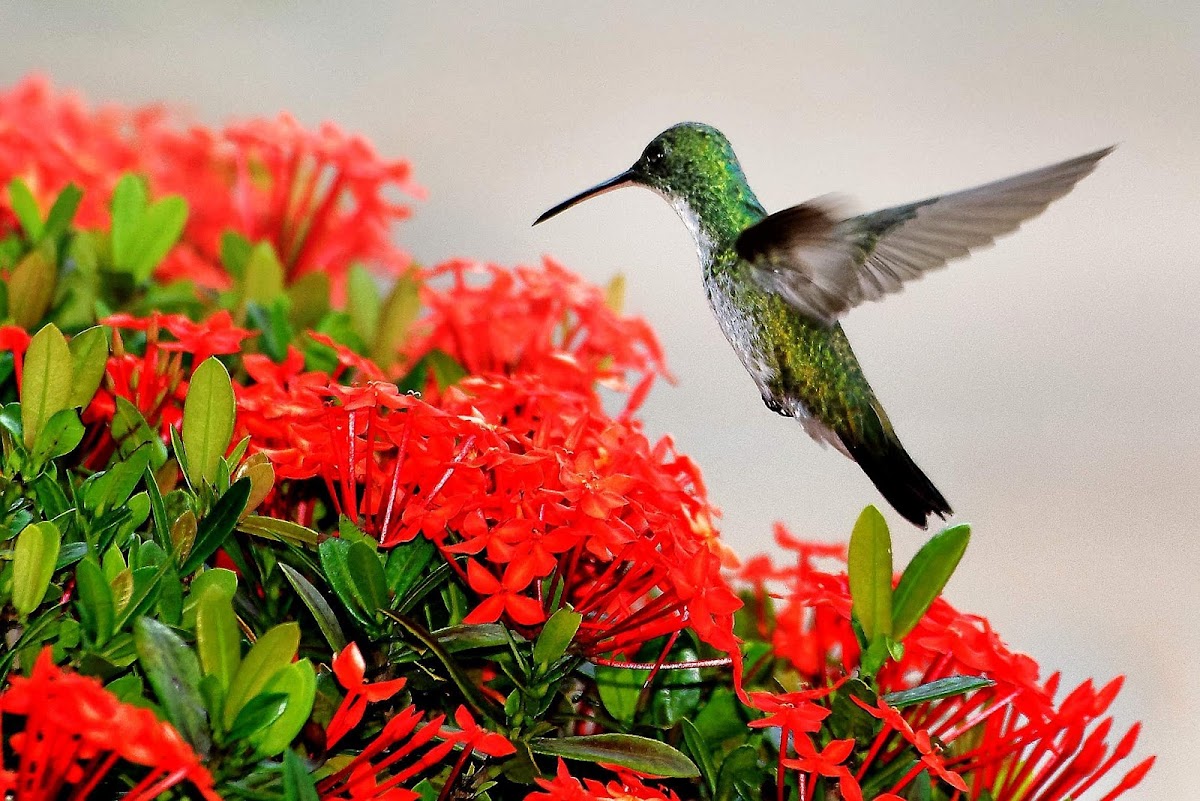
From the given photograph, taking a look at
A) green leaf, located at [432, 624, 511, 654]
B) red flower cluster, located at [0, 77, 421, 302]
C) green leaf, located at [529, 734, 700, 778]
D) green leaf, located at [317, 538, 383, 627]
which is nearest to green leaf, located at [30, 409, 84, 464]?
green leaf, located at [317, 538, 383, 627]

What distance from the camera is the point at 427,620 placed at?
129 cm

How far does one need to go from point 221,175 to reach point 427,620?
1.65m

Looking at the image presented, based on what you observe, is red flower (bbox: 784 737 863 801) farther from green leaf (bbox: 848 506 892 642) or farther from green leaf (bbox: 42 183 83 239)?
green leaf (bbox: 42 183 83 239)

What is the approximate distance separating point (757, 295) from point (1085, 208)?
563 cm

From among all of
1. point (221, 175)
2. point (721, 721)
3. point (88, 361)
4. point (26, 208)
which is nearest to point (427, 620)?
point (721, 721)

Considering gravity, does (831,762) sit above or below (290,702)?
above


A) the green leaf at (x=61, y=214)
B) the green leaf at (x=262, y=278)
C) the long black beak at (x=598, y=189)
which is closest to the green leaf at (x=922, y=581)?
the long black beak at (x=598, y=189)

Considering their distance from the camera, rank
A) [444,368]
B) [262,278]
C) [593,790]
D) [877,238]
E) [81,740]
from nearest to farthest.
Result: [81,740] → [593,790] → [877,238] → [444,368] → [262,278]

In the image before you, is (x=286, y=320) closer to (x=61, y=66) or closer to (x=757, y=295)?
(x=757, y=295)

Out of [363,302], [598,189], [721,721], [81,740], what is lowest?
[81,740]

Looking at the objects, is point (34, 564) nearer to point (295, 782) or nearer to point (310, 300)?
point (295, 782)

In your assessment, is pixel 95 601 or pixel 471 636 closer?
pixel 95 601

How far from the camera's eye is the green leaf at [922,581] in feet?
4.27

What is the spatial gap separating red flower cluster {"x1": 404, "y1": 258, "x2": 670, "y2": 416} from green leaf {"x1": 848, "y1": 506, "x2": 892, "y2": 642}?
52 centimetres
